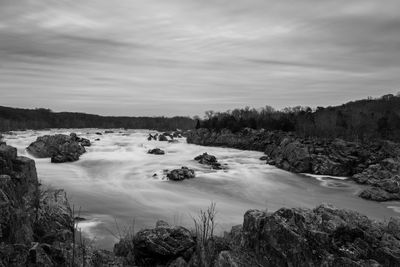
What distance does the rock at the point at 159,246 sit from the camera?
33.8 ft

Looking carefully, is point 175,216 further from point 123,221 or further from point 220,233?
point 220,233

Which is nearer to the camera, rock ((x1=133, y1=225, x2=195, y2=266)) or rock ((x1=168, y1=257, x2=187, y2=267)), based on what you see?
rock ((x1=168, y1=257, x2=187, y2=267))

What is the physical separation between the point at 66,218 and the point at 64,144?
31.8 meters

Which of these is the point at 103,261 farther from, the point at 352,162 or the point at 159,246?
the point at 352,162

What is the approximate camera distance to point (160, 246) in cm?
1038

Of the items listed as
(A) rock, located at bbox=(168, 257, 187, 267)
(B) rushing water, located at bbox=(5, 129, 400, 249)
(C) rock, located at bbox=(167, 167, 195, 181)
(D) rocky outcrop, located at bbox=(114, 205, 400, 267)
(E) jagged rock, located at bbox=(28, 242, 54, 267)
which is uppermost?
(E) jagged rock, located at bbox=(28, 242, 54, 267)

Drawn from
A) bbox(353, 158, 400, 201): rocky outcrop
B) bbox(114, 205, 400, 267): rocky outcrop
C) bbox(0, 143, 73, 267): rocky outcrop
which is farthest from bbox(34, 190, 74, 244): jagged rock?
bbox(353, 158, 400, 201): rocky outcrop

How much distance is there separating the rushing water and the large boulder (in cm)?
462

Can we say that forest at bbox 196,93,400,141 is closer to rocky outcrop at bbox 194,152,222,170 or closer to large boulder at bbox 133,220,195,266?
rocky outcrop at bbox 194,152,222,170

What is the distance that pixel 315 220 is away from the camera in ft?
33.5

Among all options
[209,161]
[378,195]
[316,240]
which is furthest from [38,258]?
[209,161]

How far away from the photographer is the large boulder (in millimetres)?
10305

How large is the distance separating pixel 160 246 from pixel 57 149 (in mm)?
33950

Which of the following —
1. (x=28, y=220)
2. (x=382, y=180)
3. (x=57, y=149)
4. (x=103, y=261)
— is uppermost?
(x=28, y=220)
